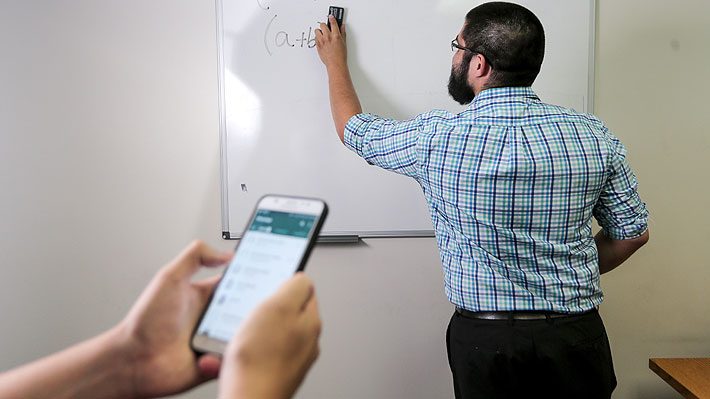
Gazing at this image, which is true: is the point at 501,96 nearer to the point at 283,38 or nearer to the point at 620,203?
the point at 620,203

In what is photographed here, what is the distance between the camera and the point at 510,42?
1.24 meters

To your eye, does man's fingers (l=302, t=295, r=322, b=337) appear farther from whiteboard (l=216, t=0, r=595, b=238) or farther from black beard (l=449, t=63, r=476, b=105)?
whiteboard (l=216, t=0, r=595, b=238)

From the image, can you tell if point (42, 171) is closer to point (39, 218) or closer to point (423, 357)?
point (39, 218)

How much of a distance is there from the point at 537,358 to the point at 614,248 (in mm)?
393

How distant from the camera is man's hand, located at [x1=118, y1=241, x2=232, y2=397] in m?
0.56

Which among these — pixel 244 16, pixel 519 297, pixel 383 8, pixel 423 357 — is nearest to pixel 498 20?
pixel 383 8

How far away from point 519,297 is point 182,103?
1.21 meters

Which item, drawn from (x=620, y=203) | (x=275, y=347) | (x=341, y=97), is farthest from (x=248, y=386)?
(x=341, y=97)

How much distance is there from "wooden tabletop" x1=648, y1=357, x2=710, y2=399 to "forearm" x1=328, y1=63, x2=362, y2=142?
3.83ft

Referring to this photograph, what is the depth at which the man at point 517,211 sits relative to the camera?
116 centimetres

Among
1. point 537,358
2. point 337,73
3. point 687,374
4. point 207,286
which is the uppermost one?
point 337,73

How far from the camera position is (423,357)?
1839 millimetres

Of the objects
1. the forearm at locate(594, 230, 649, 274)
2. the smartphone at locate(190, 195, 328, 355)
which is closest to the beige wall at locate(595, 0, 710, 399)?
the forearm at locate(594, 230, 649, 274)

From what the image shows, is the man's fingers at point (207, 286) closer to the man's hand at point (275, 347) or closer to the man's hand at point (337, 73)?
the man's hand at point (275, 347)
